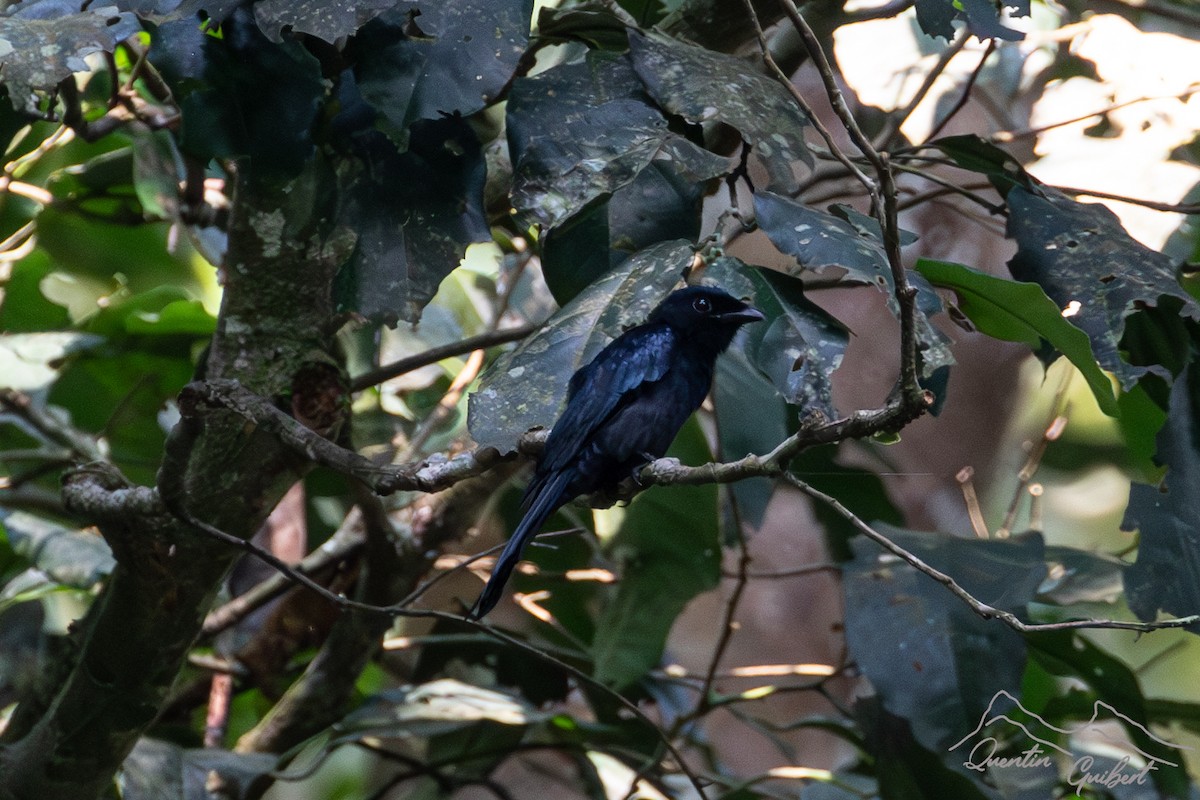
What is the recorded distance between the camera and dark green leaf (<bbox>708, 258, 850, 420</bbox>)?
73.8 inches

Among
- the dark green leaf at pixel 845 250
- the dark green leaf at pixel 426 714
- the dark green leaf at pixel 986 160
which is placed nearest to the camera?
the dark green leaf at pixel 845 250

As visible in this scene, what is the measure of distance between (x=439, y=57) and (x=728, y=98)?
52 cm

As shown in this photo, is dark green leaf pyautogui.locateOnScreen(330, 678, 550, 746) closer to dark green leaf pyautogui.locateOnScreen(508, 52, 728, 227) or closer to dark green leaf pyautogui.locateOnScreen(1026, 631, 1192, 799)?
dark green leaf pyautogui.locateOnScreen(1026, 631, 1192, 799)

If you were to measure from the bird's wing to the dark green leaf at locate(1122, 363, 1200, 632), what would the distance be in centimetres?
108

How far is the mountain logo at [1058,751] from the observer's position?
259 cm

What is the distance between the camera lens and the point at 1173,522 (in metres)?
2.28

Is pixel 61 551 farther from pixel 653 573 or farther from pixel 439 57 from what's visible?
pixel 439 57

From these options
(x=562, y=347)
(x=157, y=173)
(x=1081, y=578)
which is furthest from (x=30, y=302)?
(x=1081, y=578)

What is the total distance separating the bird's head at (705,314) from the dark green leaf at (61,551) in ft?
5.42

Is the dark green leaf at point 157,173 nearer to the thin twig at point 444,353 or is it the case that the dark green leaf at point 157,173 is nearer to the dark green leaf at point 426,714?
the thin twig at point 444,353

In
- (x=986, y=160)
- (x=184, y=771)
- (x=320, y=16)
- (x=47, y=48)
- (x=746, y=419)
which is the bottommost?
(x=184, y=771)

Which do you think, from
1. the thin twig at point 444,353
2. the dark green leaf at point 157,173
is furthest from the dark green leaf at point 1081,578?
the dark green leaf at point 157,173

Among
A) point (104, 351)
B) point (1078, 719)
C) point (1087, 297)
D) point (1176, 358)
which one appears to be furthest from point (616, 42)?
point (1078, 719)

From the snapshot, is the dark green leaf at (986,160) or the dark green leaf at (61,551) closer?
the dark green leaf at (986,160)
